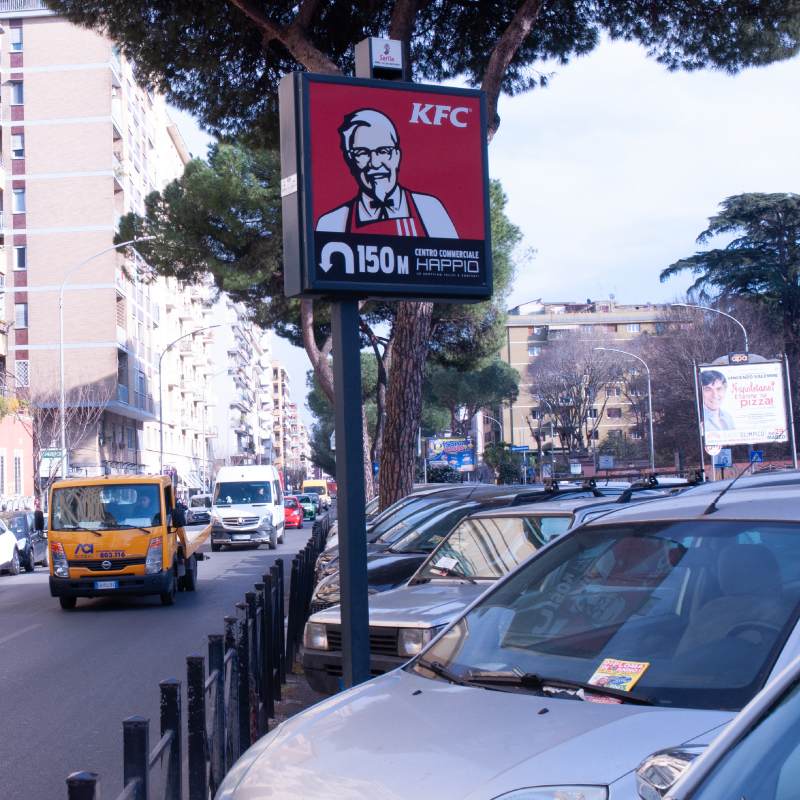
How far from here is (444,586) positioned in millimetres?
6965

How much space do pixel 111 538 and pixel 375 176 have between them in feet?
35.8

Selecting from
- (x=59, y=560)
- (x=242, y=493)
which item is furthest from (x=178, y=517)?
(x=242, y=493)

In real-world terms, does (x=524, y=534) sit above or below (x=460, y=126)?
below

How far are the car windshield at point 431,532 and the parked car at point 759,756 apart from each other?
8.18 meters

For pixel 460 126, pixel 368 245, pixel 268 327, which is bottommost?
pixel 368 245

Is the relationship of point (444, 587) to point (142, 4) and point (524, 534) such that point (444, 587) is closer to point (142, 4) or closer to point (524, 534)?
point (524, 534)

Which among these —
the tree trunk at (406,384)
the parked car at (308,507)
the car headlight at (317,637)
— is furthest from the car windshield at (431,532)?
the parked car at (308,507)

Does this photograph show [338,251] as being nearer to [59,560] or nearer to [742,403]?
[59,560]

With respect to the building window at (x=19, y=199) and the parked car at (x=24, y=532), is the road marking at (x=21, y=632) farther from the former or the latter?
the building window at (x=19, y=199)

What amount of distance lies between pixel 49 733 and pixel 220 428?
90046 mm

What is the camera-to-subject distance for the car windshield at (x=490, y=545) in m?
6.97

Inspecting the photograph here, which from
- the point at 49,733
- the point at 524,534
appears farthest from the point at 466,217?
the point at 49,733

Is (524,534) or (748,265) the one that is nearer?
(524,534)

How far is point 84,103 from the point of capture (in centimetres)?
4928
